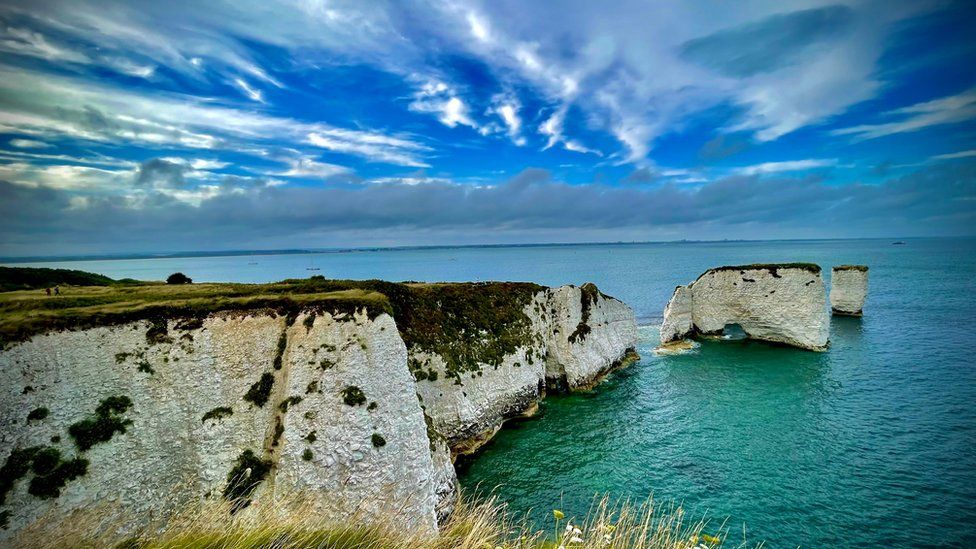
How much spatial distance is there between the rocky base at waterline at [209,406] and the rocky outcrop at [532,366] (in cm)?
501

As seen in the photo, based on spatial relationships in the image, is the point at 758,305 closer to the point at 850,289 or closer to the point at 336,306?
the point at 850,289

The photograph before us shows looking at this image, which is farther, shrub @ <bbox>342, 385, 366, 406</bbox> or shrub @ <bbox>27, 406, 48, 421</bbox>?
shrub @ <bbox>342, 385, 366, 406</bbox>


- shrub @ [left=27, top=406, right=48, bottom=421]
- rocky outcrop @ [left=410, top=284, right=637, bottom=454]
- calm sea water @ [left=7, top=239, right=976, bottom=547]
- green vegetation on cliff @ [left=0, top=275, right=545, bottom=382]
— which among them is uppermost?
green vegetation on cliff @ [left=0, top=275, right=545, bottom=382]

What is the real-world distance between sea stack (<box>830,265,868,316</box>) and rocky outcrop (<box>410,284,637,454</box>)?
39477 millimetres

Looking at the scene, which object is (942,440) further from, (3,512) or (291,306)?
(3,512)

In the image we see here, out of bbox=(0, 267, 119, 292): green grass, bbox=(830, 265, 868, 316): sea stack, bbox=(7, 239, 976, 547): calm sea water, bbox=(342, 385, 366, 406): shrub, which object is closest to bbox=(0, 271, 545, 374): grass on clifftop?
bbox=(342, 385, 366, 406): shrub

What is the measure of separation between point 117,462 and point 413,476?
36.2 feet

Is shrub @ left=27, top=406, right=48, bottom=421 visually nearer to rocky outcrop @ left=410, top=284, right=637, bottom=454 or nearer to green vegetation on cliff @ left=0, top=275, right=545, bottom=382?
green vegetation on cliff @ left=0, top=275, right=545, bottom=382

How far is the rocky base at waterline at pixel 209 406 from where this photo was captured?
1499cm

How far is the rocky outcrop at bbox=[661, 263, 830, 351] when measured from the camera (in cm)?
4422

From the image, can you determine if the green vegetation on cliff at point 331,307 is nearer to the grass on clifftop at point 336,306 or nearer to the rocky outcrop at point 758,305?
the grass on clifftop at point 336,306

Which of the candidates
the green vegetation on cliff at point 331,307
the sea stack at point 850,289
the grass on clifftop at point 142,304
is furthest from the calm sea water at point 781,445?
the sea stack at point 850,289

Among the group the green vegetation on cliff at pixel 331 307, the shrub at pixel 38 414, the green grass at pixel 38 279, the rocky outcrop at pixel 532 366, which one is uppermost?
the green grass at pixel 38 279

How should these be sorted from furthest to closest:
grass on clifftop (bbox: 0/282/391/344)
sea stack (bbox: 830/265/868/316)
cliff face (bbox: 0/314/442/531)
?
sea stack (bbox: 830/265/868/316)
grass on clifftop (bbox: 0/282/391/344)
cliff face (bbox: 0/314/442/531)
